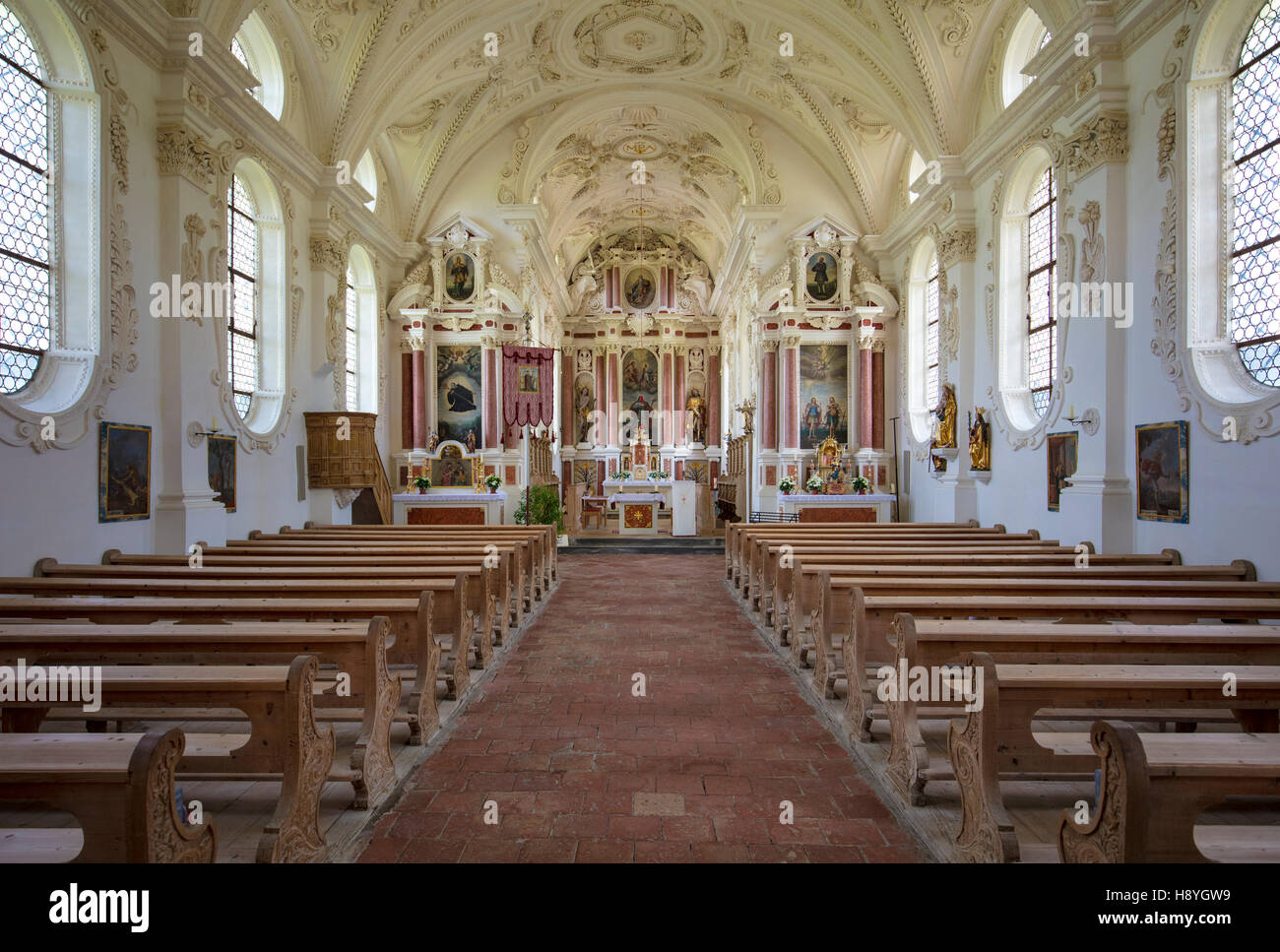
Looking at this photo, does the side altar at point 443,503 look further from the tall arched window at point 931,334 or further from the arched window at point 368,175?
the tall arched window at point 931,334

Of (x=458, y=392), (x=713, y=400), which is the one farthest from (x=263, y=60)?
(x=713, y=400)

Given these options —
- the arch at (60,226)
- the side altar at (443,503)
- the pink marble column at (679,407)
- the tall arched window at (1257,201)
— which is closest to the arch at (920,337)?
the tall arched window at (1257,201)

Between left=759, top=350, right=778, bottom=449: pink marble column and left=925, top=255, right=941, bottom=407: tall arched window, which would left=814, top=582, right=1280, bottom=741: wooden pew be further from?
left=759, top=350, right=778, bottom=449: pink marble column

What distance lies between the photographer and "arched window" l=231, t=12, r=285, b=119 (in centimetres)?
1105

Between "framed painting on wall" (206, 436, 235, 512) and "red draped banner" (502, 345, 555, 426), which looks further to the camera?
"red draped banner" (502, 345, 555, 426)

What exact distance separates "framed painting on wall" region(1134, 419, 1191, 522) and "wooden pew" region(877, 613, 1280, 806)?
4525mm

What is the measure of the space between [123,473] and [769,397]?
1385 cm

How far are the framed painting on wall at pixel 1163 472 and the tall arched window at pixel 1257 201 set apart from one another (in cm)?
95

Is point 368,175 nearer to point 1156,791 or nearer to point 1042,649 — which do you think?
point 1042,649

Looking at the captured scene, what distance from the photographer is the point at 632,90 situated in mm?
17766

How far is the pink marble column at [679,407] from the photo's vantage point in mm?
27797

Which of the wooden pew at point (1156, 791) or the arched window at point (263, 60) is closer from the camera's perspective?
the wooden pew at point (1156, 791)

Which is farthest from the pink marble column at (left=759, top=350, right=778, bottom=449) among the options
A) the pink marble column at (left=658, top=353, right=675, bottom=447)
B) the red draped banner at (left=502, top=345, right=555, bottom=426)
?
the pink marble column at (left=658, top=353, right=675, bottom=447)
